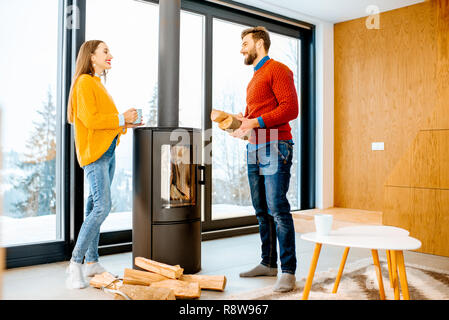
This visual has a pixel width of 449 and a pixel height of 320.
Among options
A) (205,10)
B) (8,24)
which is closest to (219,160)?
(205,10)

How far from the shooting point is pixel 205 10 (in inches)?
141

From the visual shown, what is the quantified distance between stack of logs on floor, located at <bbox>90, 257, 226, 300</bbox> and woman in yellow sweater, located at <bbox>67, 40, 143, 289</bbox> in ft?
0.65

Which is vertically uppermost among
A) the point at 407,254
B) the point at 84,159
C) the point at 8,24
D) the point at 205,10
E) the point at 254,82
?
the point at 205,10

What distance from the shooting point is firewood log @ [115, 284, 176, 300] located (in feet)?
6.02

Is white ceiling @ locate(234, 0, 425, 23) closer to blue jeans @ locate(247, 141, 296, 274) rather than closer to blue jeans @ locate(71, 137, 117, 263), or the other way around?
blue jeans @ locate(247, 141, 296, 274)

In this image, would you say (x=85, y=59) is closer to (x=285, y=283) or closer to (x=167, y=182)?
(x=167, y=182)

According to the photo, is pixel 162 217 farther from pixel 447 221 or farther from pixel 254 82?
pixel 447 221

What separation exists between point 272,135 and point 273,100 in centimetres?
20

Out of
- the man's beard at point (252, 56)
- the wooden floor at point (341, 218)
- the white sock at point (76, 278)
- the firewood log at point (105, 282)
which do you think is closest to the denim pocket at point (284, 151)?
the man's beard at point (252, 56)

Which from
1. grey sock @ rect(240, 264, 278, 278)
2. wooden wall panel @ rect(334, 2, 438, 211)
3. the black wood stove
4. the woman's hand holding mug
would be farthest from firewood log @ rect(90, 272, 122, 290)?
wooden wall panel @ rect(334, 2, 438, 211)

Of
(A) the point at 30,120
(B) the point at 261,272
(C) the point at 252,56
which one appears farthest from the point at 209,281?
(A) the point at 30,120

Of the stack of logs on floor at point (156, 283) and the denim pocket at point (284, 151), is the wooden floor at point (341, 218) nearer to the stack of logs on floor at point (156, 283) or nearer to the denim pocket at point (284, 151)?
the denim pocket at point (284, 151)
